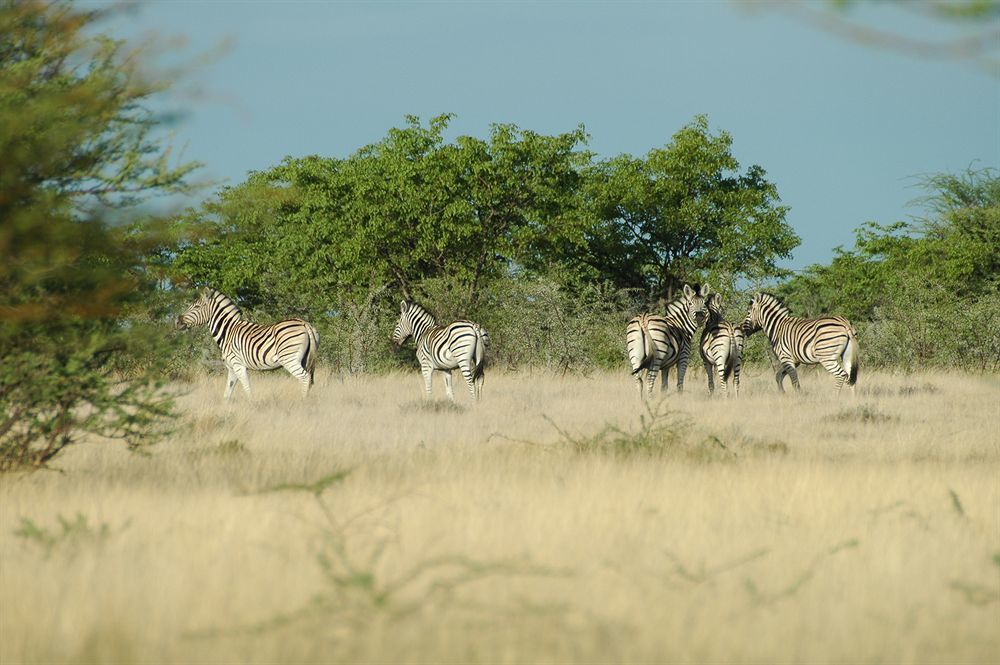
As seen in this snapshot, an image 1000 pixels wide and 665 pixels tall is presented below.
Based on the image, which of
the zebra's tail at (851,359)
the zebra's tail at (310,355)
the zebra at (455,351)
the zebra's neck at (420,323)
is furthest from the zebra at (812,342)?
the zebra's tail at (310,355)

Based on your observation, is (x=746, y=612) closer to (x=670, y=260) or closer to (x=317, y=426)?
(x=317, y=426)

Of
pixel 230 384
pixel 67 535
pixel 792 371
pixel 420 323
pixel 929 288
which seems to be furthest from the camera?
pixel 929 288

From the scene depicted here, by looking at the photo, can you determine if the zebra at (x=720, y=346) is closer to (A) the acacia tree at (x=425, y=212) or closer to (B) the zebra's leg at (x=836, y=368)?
(B) the zebra's leg at (x=836, y=368)

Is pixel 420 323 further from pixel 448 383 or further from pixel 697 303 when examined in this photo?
pixel 697 303

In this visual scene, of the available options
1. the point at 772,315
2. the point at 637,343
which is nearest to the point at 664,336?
the point at 637,343

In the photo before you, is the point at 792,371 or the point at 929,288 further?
the point at 929,288

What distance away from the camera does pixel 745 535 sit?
7.03m

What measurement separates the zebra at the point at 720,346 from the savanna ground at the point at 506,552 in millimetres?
7374

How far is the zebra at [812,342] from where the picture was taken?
784 inches

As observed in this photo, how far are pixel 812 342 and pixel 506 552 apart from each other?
48.5ft

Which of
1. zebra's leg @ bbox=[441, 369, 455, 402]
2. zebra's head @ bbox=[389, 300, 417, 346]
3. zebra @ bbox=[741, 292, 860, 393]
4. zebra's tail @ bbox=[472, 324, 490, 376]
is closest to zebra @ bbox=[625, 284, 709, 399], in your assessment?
zebra @ bbox=[741, 292, 860, 393]

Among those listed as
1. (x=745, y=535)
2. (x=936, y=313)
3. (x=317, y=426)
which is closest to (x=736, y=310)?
(x=936, y=313)

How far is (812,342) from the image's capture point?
20172 mm

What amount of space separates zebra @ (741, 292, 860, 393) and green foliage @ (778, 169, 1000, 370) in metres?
8.84
